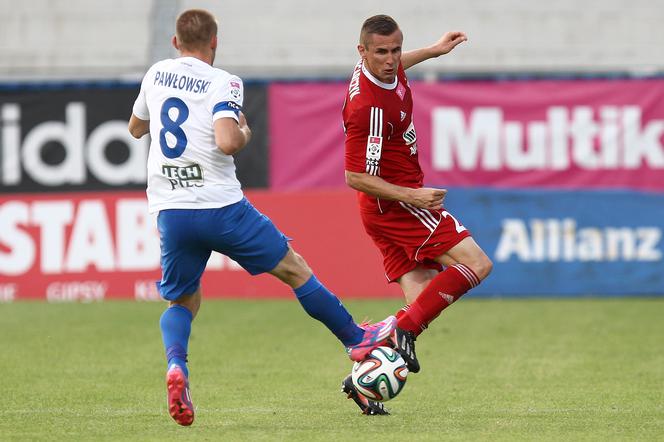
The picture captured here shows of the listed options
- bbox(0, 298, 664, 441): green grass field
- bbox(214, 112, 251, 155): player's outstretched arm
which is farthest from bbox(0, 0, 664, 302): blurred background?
bbox(214, 112, 251, 155): player's outstretched arm

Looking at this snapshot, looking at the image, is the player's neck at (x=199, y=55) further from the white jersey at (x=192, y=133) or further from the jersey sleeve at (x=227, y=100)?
the jersey sleeve at (x=227, y=100)

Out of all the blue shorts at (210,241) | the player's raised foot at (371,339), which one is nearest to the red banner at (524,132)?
the player's raised foot at (371,339)

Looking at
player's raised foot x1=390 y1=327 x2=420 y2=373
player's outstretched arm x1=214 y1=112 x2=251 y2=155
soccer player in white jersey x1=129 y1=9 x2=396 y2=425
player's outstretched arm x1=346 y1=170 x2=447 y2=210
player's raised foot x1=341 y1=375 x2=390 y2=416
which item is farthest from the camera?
player's outstretched arm x1=346 y1=170 x2=447 y2=210

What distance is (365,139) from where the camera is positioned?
7.40 meters

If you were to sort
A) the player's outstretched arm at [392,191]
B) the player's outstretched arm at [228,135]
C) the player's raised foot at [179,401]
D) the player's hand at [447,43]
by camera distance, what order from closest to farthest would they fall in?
the player's raised foot at [179,401] < the player's outstretched arm at [228,135] < the player's outstretched arm at [392,191] < the player's hand at [447,43]

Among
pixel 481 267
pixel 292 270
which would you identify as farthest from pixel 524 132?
pixel 292 270

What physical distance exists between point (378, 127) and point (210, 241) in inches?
55.5

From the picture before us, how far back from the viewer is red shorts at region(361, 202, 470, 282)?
301 inches

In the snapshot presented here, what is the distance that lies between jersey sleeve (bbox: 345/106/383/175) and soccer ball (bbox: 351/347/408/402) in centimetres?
112

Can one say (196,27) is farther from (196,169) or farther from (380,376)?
(380,376)

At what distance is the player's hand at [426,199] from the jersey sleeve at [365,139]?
0.94 ft

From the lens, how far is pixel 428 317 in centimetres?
751

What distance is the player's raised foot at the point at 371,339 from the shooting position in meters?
6.97

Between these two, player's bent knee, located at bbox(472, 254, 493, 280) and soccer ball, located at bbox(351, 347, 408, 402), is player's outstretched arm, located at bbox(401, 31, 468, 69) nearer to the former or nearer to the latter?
player's bent knee, located at bbox(472, 254, 493, 280)
